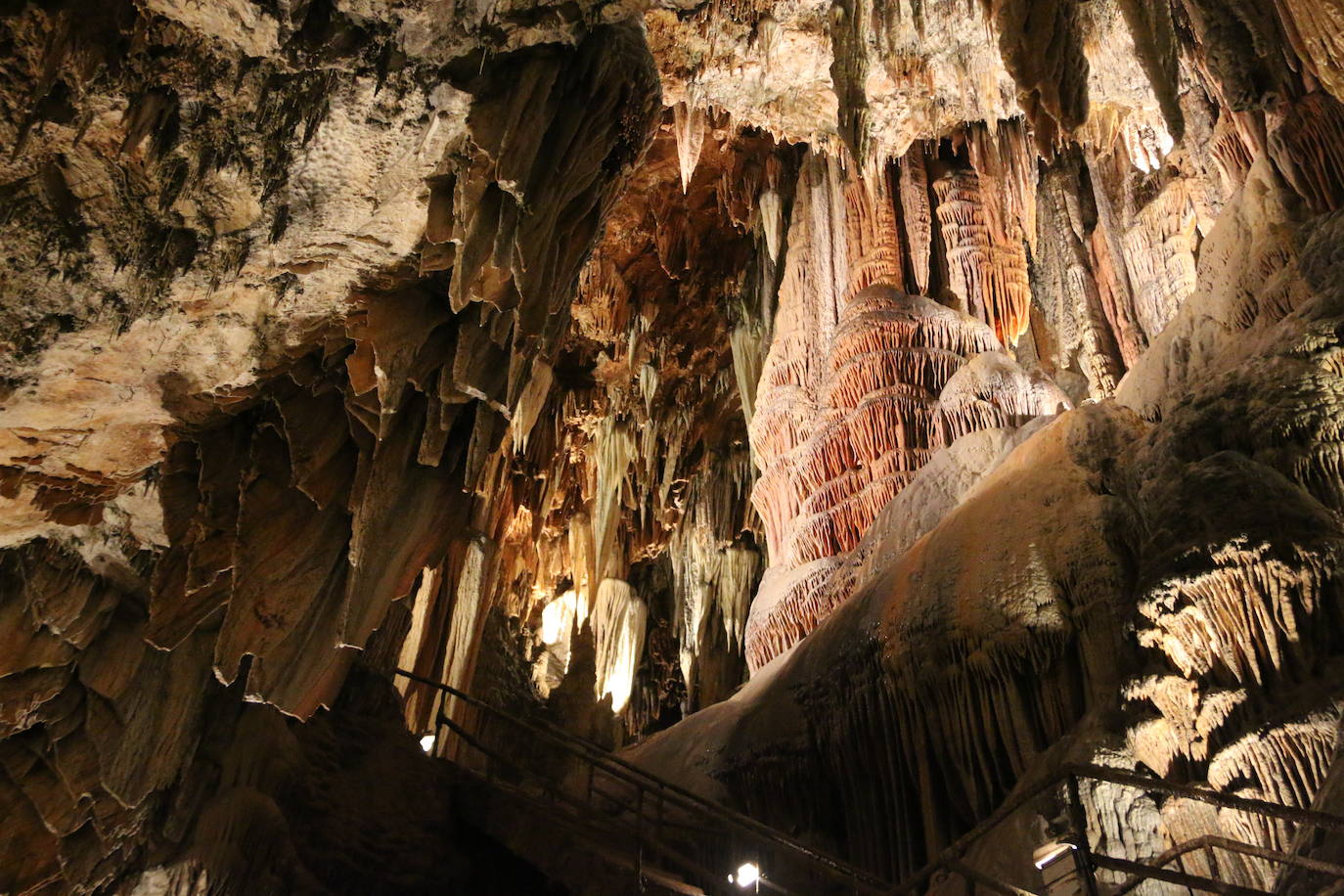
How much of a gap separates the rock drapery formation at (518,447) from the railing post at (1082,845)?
0.71m

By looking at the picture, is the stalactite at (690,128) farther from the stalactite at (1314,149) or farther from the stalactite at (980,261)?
the stalactite at (1314,149)

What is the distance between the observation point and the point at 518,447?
11.0 metres

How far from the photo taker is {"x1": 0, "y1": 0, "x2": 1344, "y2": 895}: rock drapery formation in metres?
4.21

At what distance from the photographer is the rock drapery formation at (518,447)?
4.21 metres

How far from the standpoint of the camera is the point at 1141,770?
503cm

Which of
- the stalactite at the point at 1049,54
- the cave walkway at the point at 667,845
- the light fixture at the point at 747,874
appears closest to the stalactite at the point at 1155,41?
the stalactite at the point at 1049,54

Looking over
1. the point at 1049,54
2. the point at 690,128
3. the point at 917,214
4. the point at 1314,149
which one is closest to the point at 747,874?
the point at 1049,54

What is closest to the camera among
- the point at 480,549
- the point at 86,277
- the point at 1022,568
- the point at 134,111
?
the point at 134,111

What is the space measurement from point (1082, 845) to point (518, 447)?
7955 millimetres

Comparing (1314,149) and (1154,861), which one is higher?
(1314,149)

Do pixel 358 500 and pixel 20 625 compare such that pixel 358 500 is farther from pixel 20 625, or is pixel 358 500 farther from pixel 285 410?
pixel 20 625

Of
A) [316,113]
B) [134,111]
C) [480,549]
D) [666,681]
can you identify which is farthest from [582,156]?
[666,681]

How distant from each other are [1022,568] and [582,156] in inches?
142

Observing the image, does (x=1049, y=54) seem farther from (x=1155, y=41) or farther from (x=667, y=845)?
(x=667, y=845)
